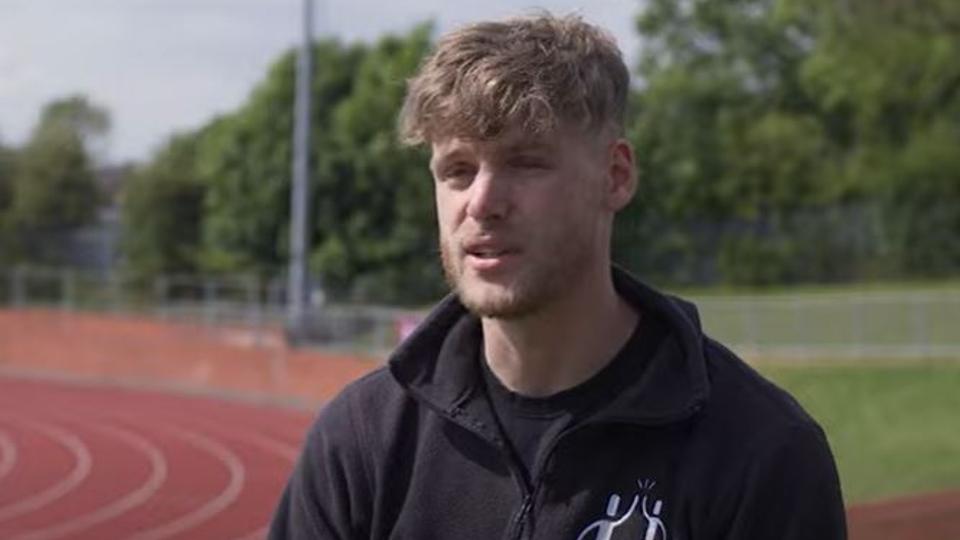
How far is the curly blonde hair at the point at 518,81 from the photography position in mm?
2562

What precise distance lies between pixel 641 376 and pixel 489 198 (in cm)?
37

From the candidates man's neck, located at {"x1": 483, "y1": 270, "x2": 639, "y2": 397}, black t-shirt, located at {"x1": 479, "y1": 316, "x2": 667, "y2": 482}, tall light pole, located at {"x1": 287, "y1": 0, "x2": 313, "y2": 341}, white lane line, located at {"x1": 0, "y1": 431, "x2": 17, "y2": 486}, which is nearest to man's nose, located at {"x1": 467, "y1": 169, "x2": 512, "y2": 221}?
man's neck, located at {"x1": 483, "y1": 270, "x2": 639, "y2": 397}

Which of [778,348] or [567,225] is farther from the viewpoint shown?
[778,348]

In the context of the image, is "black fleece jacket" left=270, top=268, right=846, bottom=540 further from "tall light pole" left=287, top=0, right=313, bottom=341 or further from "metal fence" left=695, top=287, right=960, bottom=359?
"metal fence" left=695, top=287, right=960, bottom=359

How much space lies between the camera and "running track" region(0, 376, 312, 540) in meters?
7.70

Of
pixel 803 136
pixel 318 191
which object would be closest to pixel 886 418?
pixel 318 191

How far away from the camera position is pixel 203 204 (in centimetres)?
4038

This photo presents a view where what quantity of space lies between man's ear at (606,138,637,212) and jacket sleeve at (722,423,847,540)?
1.33 ft

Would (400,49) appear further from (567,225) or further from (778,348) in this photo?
(567,225)

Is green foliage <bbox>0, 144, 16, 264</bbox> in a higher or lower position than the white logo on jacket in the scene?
lower

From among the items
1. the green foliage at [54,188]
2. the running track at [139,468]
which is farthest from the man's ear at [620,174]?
the green foliage at [54,188]

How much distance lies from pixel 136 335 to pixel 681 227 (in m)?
16.5

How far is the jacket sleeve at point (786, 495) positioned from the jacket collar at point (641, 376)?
13cm

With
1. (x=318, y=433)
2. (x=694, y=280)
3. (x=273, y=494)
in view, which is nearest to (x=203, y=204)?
(x=694, y=280)
